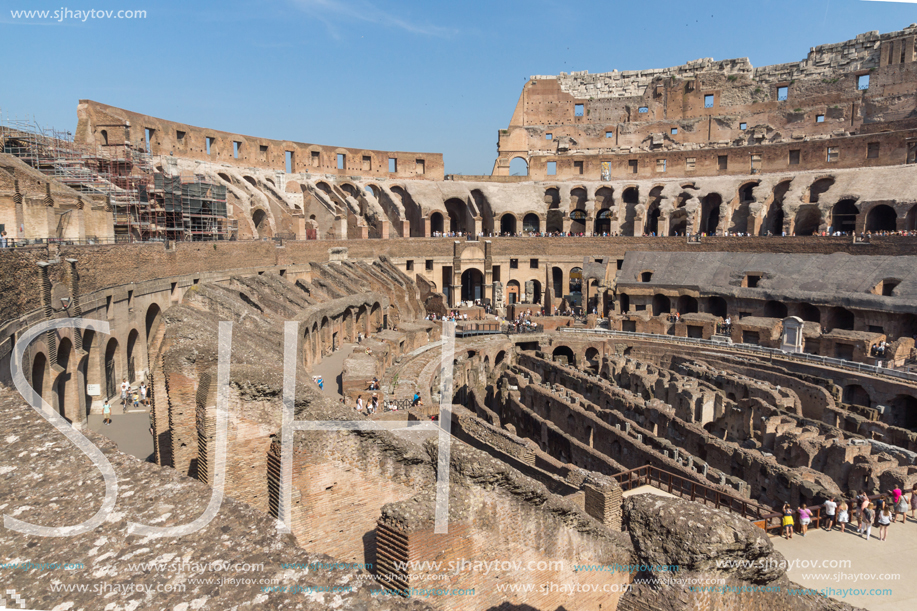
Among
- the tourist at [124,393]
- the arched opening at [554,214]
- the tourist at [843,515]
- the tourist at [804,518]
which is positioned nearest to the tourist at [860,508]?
the tourist at [843,515]

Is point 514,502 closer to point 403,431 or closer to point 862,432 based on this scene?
point 403,431

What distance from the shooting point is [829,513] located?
35.8ft

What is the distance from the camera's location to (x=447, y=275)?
3931cm

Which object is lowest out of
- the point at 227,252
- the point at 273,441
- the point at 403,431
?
the point at 403,431

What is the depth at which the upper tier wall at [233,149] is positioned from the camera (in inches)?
1073

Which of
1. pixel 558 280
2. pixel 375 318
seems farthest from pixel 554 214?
pixel 375 318

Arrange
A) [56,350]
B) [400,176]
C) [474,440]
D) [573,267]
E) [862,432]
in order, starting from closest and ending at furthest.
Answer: [56,350]
[474,440]
[862,432]
[573,267]
[400,176]

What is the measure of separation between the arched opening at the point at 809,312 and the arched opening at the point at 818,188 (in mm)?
12395

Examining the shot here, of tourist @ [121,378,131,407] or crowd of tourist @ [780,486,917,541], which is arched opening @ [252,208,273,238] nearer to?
tourist @ [121,378,131,407]

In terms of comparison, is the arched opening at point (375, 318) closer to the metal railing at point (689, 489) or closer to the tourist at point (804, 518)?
the metal railing at point (689, 489)

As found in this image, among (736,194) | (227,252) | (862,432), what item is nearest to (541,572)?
(862,432)

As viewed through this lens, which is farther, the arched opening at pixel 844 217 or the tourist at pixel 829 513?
the arched opening at pixel 844 217

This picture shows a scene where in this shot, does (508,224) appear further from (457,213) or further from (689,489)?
(689,489)

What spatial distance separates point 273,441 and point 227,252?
719 inches
